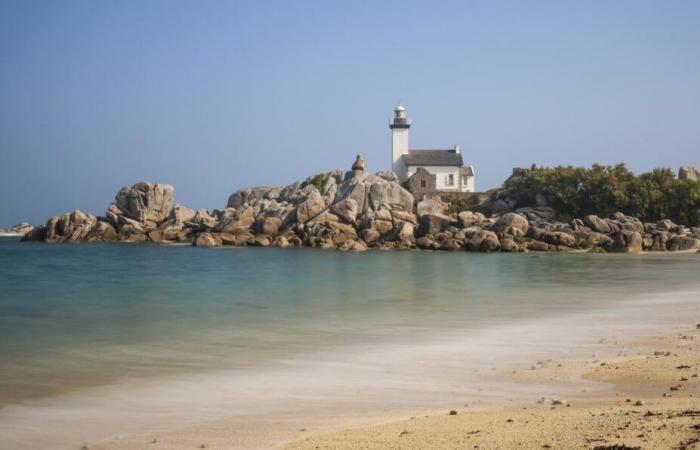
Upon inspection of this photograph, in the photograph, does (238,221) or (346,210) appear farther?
(238,221)

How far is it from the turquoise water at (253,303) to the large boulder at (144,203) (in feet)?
78.7

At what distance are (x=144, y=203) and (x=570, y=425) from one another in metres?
69.1

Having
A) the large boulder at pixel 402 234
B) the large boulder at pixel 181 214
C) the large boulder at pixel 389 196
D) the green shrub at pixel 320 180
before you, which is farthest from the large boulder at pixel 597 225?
the large boulder at pixel 181 214

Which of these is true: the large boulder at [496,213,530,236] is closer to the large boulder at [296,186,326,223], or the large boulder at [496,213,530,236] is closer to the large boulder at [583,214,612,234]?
the large boulder at [583,214,612,234]

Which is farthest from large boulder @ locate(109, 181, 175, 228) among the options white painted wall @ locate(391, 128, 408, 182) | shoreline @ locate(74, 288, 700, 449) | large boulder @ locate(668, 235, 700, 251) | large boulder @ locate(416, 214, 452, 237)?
shoreline @ locate(74, 288, 700, 449)

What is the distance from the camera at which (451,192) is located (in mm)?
72500

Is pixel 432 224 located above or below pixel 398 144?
below

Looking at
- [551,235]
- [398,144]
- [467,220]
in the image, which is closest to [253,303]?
[551,235]

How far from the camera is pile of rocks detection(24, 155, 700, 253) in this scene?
53281mm

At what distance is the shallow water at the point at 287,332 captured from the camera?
9.69 meters

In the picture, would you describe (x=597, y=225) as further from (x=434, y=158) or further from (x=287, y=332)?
(x=287, y=332)

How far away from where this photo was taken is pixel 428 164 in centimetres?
7825

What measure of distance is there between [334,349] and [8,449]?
6993mm

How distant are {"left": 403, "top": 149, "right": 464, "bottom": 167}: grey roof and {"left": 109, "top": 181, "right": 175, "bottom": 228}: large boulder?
26.2 m
